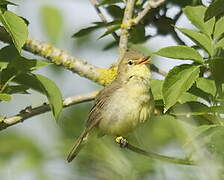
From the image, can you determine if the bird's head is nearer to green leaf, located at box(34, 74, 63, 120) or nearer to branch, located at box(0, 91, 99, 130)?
branch, located at box(0, 91, 99, 130)

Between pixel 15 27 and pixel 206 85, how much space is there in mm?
848

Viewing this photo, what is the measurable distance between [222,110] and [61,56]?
161 cm

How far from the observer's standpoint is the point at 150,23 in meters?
3.44

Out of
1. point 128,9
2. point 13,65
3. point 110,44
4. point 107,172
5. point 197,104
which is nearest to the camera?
point 107,172

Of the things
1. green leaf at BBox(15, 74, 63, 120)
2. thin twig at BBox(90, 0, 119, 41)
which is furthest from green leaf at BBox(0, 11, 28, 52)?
thin twig at BBox(90, 0, 119, 41)

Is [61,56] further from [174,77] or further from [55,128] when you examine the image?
[55,128]

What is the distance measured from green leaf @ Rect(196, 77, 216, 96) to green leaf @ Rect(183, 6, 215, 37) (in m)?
0.22

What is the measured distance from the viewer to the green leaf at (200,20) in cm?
223

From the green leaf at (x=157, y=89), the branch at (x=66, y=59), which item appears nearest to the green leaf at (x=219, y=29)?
the green leaf at (x=157, y=89)

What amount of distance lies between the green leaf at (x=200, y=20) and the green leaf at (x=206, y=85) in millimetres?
217

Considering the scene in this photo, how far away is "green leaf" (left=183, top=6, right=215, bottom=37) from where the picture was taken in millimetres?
2230

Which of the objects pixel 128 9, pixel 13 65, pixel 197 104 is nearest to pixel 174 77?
pixel 197 104

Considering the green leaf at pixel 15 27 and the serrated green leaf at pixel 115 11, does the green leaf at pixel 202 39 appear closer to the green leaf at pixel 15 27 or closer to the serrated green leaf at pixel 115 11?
the green leaf at pixel 15 27

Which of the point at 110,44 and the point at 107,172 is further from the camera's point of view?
the point at 110,44
